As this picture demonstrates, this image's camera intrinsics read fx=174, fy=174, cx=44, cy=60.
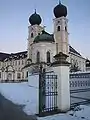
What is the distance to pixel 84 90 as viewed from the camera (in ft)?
29.0

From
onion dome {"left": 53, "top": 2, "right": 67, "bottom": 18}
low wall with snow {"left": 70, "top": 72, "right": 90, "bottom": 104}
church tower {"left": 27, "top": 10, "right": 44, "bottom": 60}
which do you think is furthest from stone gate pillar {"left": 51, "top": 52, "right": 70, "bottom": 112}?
church tower {"left": 27, "top": 10, "right": 44, "bottom": 60}

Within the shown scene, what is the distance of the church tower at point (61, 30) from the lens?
37.5 metres

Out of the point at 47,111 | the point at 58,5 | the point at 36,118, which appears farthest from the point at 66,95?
the point at 58,5

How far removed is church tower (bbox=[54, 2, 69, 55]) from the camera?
37531 mm

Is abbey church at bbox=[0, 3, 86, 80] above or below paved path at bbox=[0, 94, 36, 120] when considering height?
above

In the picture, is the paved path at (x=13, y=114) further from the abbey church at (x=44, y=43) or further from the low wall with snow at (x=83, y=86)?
the abbey church at (x=44, y=43)

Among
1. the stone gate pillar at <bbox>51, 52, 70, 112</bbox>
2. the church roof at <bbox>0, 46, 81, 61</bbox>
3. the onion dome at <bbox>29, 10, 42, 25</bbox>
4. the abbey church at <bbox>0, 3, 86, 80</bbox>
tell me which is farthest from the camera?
the church roof at <bbox>0, 46, 81, 61</bbox>

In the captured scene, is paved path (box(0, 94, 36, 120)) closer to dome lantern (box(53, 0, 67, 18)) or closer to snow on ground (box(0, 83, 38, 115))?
snow on ground (box(0, 83, 38, 115))

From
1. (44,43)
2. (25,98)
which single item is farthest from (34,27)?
(25,98)

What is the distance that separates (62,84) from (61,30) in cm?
3274

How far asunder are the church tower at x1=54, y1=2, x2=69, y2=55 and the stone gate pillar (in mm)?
31137

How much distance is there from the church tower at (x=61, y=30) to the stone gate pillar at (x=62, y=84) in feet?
102

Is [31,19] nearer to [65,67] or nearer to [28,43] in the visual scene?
[28,43]

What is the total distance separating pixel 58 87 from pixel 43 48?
92.8ft
